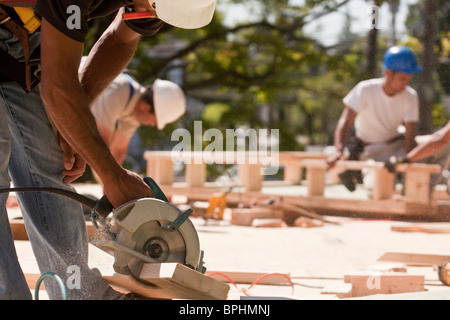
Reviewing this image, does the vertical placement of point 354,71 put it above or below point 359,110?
above

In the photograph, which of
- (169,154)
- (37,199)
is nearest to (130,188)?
(37,199)

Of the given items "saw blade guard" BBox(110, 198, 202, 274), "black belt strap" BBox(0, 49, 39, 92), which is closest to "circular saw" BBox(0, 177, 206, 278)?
"saw blade guard" BBox(110, 198, 202, 274)

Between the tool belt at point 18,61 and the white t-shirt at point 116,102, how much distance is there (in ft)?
10.7

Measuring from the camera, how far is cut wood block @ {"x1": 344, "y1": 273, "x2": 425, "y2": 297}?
3.05 m

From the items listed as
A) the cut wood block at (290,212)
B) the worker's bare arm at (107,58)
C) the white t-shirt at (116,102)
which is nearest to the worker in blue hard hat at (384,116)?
the cut wood block at (290,212)

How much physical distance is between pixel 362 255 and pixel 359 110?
3046mm

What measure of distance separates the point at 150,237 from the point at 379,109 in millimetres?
5218

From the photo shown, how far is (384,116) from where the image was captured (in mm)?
7082

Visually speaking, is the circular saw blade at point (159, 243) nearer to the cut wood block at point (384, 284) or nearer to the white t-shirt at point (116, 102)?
the cut wood block at point (384, 284)

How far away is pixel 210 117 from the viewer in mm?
16734

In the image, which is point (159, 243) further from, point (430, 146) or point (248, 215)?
point (430, 146)

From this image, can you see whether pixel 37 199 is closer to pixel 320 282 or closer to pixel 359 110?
pixel 320 282

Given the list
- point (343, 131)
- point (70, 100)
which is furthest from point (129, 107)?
point (70, 100)

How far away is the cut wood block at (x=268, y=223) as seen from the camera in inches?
230
